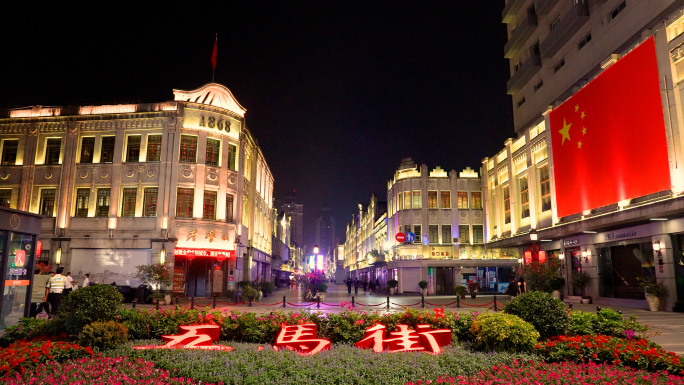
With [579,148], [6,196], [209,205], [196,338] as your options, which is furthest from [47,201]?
[579,148]

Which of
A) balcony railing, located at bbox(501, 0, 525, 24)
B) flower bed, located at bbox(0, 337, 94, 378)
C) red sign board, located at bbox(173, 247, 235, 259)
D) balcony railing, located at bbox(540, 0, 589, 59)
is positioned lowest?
flower bed, located at bbox(0, 337, 94, 378)

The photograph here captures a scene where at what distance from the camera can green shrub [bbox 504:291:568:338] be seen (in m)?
10.1

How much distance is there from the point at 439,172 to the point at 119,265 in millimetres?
34324

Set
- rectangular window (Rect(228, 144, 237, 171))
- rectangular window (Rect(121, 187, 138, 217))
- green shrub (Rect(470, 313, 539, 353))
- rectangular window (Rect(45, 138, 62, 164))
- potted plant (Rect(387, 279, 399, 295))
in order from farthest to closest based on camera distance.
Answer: potted plant (Rect(387, 279, 399, 295)), rectangular window (Rect(228, 144, 237, 171)), rectangular window (Rect(45, 138, 62, 164)), rectangular window (Rect(121, 187, 138, 217)), green shrub (Rect(470, 313, 539, 353))

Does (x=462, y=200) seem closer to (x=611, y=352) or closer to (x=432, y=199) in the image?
(x=432, y=199)

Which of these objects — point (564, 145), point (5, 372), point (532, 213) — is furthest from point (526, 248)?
point (5, 372)

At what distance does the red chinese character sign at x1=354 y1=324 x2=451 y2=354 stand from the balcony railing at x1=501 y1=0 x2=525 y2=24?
41021mm

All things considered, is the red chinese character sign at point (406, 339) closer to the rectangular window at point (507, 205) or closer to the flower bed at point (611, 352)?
the flower bed at point (611, 352)

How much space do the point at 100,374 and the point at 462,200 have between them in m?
46.6

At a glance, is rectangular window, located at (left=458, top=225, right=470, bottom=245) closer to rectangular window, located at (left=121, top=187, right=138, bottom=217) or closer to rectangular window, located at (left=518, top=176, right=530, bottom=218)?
rectangular window, located at (left=518, top=176, right=530, bottom=218)

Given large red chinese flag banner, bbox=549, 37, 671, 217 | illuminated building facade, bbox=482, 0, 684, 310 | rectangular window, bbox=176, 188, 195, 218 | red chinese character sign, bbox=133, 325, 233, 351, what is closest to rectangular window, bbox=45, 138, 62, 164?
rectangular window, bbox=176, 188, 195, 218

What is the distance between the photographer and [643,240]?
2414 cm

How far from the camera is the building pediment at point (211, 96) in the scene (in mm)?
35094

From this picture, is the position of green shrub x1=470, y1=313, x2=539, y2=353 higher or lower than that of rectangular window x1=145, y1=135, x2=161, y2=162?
lower
